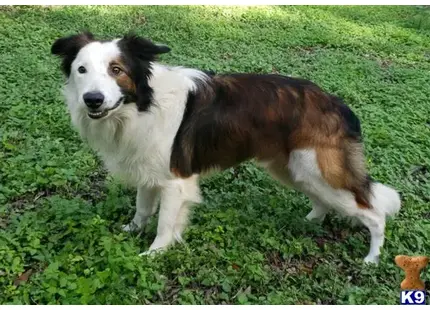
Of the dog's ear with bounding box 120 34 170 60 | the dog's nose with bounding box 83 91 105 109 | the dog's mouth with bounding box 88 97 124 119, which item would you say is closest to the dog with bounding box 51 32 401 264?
Answer: the dog's ear with bounding box 120 34 170 60

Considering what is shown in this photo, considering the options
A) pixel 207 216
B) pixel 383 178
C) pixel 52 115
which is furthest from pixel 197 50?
pixel 207 216

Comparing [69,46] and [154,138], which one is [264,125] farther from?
[69,46]

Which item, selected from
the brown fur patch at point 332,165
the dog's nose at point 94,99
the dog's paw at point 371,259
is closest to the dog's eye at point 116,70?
the dog's nose at point 94,99

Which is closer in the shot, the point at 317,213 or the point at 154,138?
the point at 154,138

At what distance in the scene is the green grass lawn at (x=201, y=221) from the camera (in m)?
4.05

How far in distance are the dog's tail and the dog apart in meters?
0.02

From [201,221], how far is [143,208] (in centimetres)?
55

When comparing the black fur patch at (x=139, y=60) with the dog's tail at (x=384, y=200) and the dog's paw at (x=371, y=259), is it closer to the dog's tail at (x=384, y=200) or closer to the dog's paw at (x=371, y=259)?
the dog's tail at (x=384, y=200)

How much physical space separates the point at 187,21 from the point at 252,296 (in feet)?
27.5

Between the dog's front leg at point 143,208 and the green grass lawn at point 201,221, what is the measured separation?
9cm

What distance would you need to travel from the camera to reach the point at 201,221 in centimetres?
495

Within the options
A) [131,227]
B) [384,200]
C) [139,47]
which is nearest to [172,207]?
[131,227]

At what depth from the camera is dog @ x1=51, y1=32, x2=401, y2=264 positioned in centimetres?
427

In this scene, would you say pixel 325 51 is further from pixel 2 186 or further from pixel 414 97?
pixel 2 186
